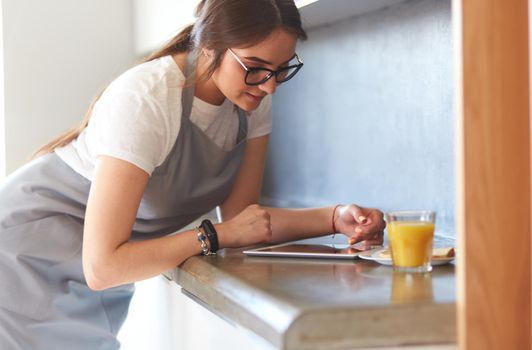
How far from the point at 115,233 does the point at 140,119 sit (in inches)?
7.9

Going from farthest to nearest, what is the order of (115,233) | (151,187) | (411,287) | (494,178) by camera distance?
(151,187), (115,233), (411,287), (494,178)

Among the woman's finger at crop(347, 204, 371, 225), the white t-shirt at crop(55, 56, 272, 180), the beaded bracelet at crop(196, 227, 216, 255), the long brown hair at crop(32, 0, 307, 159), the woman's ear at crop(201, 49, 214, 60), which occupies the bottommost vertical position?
the beaded bracelet at crop(196, 227, 216, 255)

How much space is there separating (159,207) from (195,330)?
1.02ft

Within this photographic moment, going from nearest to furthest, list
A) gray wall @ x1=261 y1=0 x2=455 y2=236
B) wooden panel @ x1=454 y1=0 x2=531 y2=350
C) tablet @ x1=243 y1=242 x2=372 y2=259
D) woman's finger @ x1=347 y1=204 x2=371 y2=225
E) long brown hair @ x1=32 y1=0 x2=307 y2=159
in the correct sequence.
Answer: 1. wooden panel @ x1=454 y1=0 x2=531 y2=350
2. tablet @ x1=243 y1=242 x2=372 y2=259
3. long brown hair @ x1=32 y1=0 x2=307 y2=159
4. woman's finger @ x1=347 y1=204 x2=371 y2=225
5. gray wall @ x1=261 y1=0 x2=455 y2=236

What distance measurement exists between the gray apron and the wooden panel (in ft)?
2.48

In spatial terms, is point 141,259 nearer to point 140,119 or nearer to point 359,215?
point 140,119

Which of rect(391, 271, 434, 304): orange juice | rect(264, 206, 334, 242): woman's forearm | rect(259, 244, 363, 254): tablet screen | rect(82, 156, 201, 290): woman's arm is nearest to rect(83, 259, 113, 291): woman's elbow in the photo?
rect(82, 156, 201, 290): woman's arm

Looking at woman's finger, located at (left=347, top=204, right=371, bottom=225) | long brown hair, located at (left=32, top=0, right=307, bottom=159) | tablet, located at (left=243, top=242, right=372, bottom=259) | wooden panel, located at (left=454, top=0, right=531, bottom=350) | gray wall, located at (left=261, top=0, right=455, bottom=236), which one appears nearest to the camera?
wooden panel, located at (left=454, top=0, right=531, bottom=350)

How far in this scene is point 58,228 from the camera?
65.9 inches

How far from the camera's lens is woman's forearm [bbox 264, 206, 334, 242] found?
1.68 m

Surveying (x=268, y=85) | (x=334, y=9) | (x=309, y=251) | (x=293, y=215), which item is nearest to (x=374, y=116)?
(x=334, y=9)

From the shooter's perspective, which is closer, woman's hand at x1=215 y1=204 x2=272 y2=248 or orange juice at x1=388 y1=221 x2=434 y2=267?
orange juice at x1=388 y1=221 x2=434 y2=267

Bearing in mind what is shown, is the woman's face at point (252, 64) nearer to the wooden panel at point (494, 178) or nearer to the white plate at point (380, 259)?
the white plate at point (380, 259)

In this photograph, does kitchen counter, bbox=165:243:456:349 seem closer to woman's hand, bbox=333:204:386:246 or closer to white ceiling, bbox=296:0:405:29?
woman's hand, bbox=333:204:386:246
